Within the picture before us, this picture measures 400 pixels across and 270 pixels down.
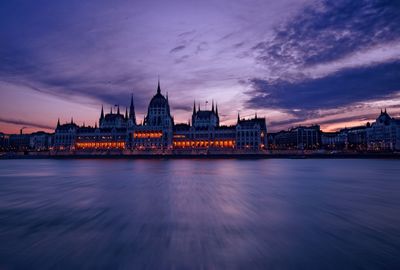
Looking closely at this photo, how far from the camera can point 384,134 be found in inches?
6570

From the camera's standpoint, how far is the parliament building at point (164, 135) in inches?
5965

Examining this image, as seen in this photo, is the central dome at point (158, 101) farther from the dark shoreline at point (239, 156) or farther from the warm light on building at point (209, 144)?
the dark shoreline at point (239, 156)

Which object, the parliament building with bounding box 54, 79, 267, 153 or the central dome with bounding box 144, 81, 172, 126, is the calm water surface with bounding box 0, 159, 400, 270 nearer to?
the parliament building with bounding box 54, 79, 267, 153

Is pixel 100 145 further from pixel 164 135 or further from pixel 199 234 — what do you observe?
pixel 199 234

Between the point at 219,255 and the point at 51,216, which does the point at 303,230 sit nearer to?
the point at 219,255

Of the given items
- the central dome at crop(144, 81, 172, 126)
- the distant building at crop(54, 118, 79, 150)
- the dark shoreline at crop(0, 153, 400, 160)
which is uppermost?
the central dome at crop(144, 81, 172, 126)

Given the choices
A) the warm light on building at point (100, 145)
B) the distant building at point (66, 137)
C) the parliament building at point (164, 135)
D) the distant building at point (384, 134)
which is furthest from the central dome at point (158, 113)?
the distant building at point (384, 134)

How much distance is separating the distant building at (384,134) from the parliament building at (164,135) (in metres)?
66.8

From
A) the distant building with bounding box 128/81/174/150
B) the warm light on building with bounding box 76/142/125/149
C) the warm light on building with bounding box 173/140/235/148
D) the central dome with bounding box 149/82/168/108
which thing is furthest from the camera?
the central dome with bounding box 149/82/168/108

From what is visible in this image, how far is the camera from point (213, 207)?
17.1m

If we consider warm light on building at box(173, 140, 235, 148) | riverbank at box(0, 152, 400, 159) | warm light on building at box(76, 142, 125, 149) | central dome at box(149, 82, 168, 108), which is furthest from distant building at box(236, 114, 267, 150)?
warm light on building at box(76, 142, 125, 149)

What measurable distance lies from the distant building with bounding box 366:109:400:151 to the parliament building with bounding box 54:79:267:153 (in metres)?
66.8

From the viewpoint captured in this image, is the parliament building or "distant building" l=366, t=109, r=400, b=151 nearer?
the parliament building

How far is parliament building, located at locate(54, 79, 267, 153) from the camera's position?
152 metres
